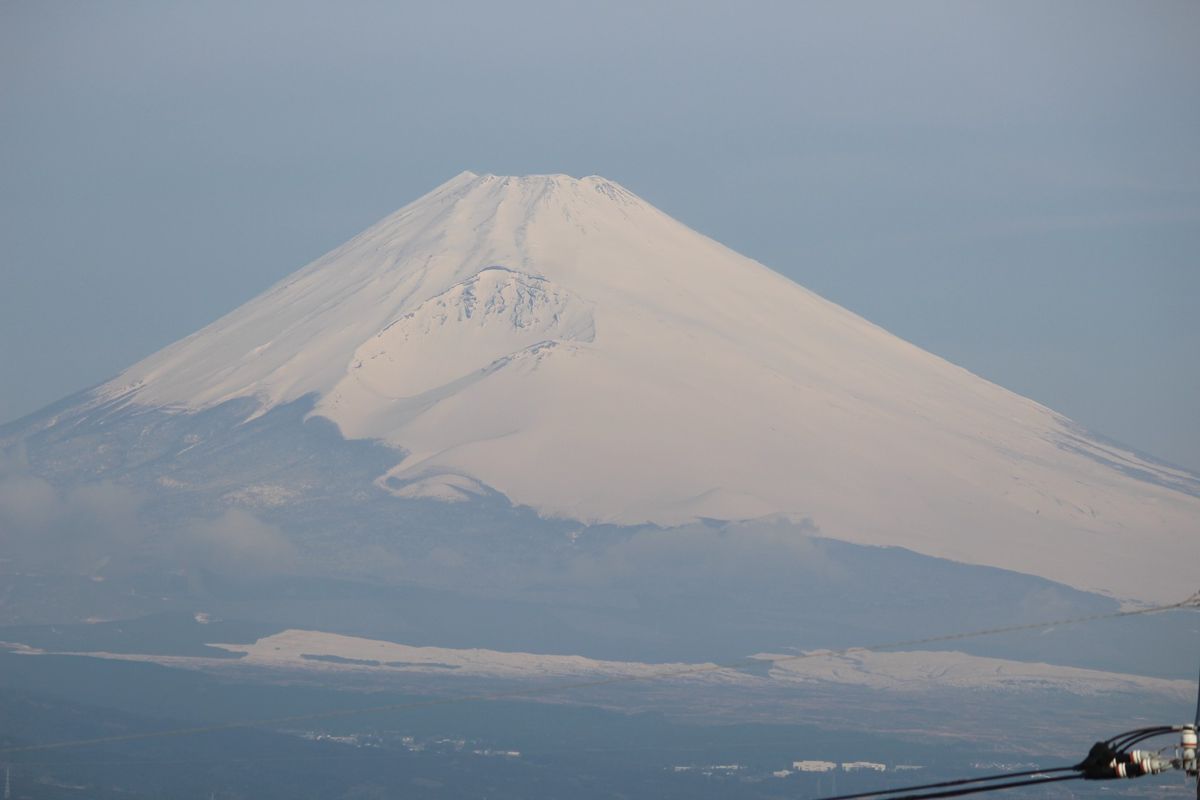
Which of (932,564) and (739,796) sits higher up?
(932,564)

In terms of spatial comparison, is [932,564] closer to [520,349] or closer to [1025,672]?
[1025,672]

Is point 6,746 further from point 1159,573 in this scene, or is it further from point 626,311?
point 1159,573

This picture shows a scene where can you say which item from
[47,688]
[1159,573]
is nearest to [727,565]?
[1159,573]

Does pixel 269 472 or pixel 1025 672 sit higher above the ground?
pixel 269 472

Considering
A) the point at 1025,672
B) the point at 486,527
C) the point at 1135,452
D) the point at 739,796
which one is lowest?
the point at 739,796

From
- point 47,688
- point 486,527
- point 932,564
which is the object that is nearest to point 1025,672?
point 932,564

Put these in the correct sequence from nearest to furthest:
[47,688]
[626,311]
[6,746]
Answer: [6,746] < [47,688] < [626,311]

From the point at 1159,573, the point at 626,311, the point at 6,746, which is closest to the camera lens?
the point at 6,746

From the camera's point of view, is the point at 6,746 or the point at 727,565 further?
the point at 727,565

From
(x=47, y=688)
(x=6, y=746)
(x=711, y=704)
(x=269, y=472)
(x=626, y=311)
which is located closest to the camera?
(x=6, y=746)
